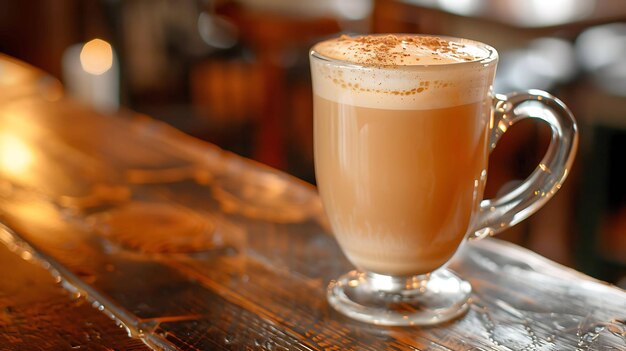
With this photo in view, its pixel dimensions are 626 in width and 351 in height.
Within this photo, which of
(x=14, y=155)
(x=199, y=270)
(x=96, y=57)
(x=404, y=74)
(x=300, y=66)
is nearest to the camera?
(x=404, y=74)

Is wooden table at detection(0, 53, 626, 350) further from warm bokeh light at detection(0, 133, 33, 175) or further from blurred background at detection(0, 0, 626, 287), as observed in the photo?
blurred background at detection(0, 0, 626, 287)

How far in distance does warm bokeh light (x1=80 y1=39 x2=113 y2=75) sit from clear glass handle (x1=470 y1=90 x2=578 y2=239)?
299cm

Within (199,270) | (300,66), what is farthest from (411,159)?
(300,66)

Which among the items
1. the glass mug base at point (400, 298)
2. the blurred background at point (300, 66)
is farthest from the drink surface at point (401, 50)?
the blurred background at point (300, 66)

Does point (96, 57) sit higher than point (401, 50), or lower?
lower

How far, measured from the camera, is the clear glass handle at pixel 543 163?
672 mm

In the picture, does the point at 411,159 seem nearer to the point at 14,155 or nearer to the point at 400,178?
the point at 400,178

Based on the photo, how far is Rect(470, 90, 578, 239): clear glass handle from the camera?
2.20ft

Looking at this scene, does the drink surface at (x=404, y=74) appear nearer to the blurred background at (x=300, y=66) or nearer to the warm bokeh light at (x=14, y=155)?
the warm bokeh light at (x=14, y=155)

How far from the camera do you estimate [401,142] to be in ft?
2.05

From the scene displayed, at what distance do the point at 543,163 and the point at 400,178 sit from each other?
139mm

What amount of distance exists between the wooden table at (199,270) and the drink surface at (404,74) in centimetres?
18

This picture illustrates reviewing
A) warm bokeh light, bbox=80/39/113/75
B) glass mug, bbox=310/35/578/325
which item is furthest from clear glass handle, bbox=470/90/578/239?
warm bokeh light, bbox=80/39/113/75

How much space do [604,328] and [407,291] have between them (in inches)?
6.3
